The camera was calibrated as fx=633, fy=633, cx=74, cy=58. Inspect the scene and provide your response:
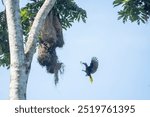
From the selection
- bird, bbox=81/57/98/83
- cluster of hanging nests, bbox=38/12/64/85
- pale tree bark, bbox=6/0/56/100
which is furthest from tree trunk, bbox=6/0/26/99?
bird, bbox=81/57/98/83

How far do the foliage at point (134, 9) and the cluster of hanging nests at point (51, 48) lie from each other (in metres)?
1.97

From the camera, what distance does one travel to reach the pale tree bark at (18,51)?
49.3 ft

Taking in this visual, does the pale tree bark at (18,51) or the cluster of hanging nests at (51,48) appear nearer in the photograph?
the pale tree bark at (18,51)

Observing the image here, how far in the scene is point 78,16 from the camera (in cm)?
2066

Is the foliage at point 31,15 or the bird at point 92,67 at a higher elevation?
the foliage at point 31,15

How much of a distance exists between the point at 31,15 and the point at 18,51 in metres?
4.68

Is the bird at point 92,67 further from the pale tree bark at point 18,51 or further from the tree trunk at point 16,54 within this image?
the tree trunk at point 16,54

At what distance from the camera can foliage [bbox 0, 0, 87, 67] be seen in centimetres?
1966

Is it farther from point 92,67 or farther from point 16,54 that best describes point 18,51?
point 92,67

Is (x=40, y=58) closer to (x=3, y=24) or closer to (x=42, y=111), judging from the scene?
(x=3, y=24)

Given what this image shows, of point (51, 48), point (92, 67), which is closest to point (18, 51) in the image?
point (51, 48)

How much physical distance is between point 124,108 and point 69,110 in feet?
4.32

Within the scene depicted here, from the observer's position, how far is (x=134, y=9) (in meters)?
18.1

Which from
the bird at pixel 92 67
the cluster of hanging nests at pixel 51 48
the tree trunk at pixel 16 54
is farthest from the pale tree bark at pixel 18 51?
the bird at pixel 92 67
